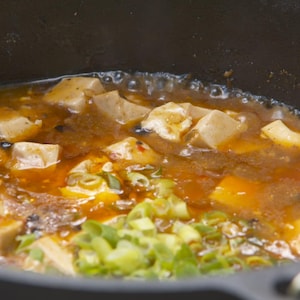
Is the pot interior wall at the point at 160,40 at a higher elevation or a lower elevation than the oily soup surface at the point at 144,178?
higher

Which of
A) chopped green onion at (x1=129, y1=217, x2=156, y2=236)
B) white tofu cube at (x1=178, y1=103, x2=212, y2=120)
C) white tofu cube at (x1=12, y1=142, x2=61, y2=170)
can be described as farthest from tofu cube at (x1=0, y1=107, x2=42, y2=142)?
chopped green onion at (x1=129, y1=217, x2=156, y2=236)

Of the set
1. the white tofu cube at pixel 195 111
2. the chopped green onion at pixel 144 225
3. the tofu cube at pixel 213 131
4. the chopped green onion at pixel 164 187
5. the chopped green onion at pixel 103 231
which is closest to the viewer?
the chopped green onion at pixel 103 231

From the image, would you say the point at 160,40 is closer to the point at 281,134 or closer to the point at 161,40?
the point at 161,40

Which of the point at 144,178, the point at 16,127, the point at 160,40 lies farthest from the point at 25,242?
the point at 160,40

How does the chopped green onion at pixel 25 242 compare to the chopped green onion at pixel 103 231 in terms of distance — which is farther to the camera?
the chopped green onion at pixel 25 242

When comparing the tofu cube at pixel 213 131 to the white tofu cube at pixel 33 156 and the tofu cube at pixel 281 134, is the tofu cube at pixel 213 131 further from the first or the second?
the white tofu cube at pixel 33 156

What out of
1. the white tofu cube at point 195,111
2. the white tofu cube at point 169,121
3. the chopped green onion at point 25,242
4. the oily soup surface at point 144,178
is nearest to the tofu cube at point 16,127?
the oily soup surface at point 144,178

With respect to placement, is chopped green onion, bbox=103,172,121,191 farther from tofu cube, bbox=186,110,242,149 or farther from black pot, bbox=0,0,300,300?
black pot, bbox=0,0,300,300
